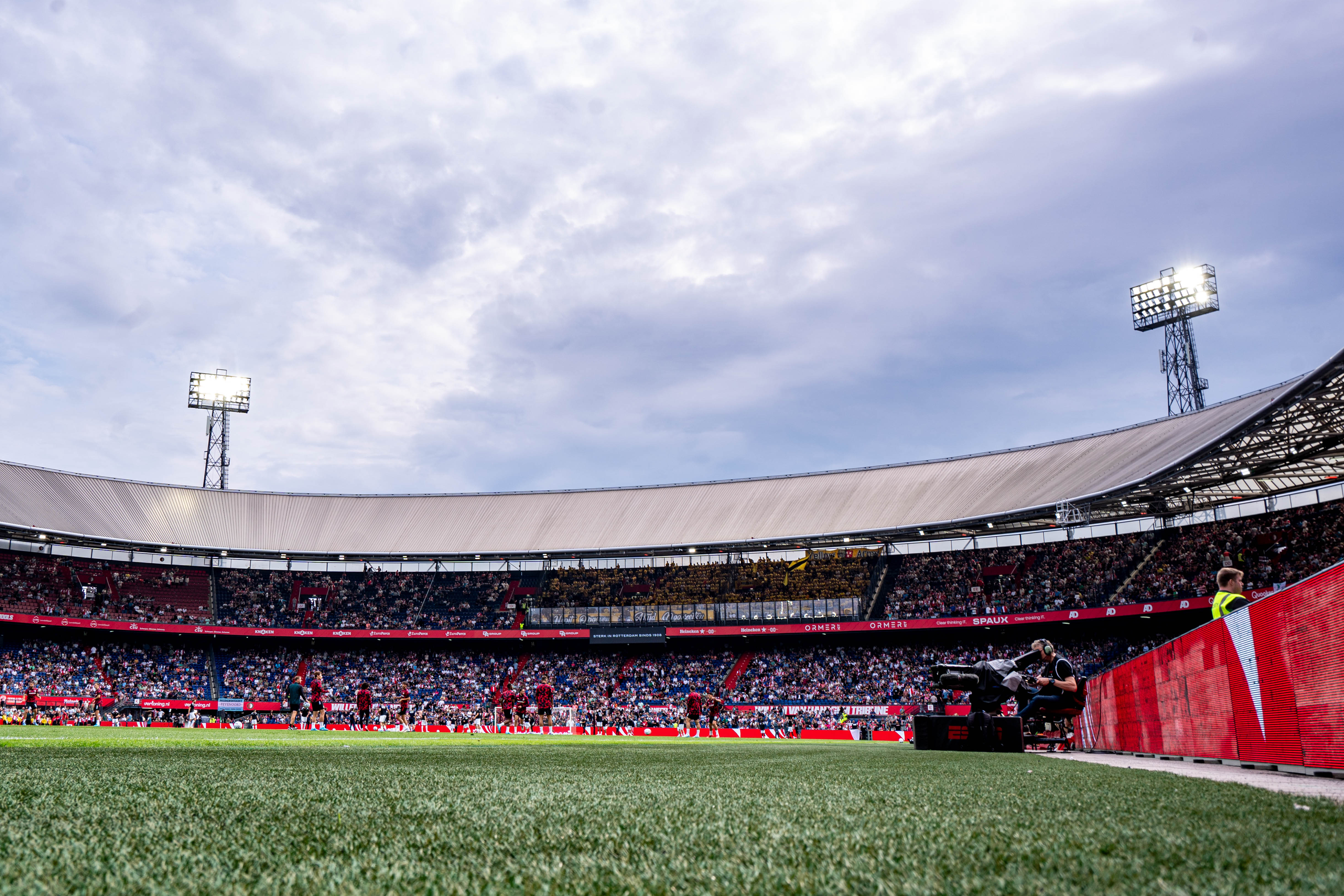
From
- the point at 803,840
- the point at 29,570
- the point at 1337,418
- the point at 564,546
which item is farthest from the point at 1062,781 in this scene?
the point at 29,570

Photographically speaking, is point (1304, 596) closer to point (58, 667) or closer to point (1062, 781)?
point (1062, 781)

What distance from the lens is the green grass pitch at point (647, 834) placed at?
2.50m

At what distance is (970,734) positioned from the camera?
15148 mm

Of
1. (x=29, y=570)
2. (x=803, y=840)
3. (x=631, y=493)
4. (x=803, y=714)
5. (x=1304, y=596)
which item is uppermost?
(x=631, y=493)

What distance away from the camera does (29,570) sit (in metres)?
50.3

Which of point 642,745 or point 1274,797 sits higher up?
point 1274,797

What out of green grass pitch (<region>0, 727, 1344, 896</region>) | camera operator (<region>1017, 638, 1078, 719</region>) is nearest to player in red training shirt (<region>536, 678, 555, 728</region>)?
camera operator (<region>1017, 638, 1078, 719</region>)

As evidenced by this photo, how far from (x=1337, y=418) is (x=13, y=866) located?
35.8 meters

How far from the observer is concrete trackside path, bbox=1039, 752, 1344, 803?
545cm

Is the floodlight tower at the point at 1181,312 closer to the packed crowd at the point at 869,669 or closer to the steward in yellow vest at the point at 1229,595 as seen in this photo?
the packed crowd at the point at 869,669

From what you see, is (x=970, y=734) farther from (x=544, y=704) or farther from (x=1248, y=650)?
(x=544, y=704)

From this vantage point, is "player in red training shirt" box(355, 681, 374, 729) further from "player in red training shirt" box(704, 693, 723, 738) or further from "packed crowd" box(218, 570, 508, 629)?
"player in red training shirt" box(704, 693, 723, 738)

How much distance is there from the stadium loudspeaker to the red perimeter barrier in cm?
222

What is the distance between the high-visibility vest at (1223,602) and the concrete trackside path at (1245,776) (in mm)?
1560
